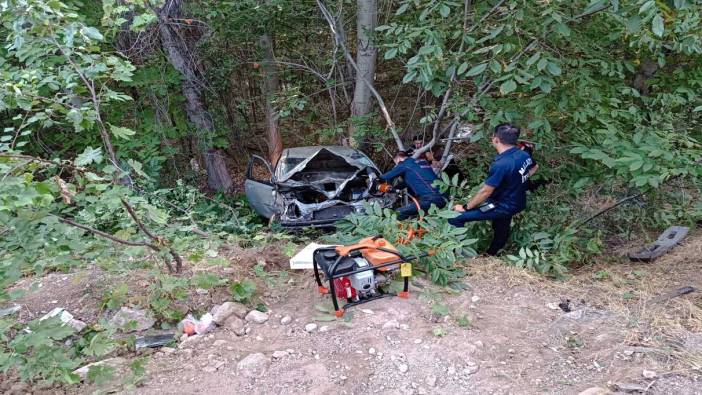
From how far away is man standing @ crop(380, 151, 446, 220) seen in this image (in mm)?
6020

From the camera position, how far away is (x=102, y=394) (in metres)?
2.59

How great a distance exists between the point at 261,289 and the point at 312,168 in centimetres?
432

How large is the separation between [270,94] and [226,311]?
7.45 meters

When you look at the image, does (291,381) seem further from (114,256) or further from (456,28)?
(456,28)

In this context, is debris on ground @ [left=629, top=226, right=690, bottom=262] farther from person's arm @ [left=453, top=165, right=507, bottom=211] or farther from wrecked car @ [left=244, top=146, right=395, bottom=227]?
wrecked car @ [left=244, top=146, right=395, bottom=227]

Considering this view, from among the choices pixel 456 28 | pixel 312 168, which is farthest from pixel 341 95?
pixel 456 28

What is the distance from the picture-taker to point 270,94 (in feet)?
33.2

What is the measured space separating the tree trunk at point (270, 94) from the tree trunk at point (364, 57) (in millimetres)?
1744

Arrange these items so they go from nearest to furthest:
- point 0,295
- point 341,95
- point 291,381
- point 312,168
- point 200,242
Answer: point 0,295 < point 291,381 < point 200,242 < point 312,168 < point 341,95

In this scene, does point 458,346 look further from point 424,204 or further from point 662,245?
point 424,204

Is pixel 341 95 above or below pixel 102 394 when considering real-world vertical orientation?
above

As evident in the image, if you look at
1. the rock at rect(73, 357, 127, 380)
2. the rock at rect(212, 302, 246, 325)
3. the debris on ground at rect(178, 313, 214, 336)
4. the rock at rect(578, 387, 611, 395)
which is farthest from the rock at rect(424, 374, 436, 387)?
the rock at rect(73, 357, 127, 380)

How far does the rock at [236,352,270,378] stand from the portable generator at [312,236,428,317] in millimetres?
668

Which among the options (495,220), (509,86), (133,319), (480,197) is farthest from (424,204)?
(133,319)
